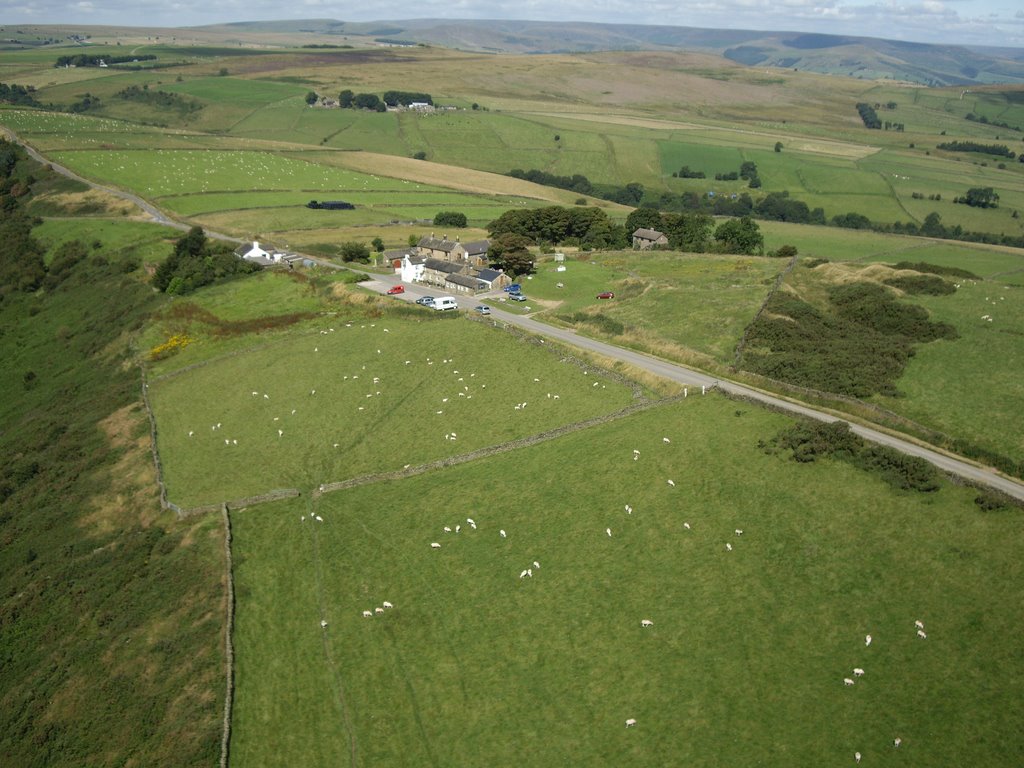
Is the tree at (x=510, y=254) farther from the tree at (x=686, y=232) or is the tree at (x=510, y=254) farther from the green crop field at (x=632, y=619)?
the green crop field at (x=632, y=619)

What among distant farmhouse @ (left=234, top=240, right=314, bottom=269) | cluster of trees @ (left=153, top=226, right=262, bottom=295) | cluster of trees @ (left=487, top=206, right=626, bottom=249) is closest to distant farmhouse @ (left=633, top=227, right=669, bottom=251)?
cluster of trees @ (left=487, top=206, right=626, bottom=249)

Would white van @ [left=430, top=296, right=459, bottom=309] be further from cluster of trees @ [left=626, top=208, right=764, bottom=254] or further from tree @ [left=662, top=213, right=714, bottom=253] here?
tree @ [left=662, top=213, right=714, bottom=253]

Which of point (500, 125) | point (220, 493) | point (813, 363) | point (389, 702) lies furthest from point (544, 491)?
point (500, 125)

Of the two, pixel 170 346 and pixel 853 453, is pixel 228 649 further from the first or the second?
pixel 170 346

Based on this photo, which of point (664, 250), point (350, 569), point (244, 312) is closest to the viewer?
point (350, 569)

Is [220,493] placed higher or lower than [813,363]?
lower

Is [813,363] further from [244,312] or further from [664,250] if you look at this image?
[244,312]

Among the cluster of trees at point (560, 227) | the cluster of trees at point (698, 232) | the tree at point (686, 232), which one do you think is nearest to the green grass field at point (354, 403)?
the cluster of trees at point (560, 227)
